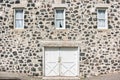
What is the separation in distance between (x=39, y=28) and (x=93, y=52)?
4244 mm

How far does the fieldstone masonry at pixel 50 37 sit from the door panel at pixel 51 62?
470 millimetres

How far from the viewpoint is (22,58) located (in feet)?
86.5

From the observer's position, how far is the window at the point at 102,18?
26.8 m

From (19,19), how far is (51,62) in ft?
12.7

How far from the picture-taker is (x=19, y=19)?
2672 centimetres

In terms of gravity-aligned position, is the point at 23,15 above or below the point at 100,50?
above

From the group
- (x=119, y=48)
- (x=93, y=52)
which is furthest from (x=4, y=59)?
(x=119, y=48)

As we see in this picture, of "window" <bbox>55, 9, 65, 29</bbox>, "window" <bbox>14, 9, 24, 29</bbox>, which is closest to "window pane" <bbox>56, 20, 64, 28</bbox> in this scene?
"window" <bbox>55, 9, 65, 29</bbox>

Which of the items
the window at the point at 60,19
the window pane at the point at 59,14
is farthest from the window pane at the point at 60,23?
the window pane at the point at 59,14

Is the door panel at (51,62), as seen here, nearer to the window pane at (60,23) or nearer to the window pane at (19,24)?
the window pane at (60,23)

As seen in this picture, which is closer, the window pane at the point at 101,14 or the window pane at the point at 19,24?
the window pane at the point at 19,24

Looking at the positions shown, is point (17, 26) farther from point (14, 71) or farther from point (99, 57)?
point (99, 57)

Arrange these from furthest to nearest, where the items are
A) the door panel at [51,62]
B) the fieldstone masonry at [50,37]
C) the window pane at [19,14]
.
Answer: the window pane at [19,14], the door panel at [51,62], the fieldstone masonry at [50,37]

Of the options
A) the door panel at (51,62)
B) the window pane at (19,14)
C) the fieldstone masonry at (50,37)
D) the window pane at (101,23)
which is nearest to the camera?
the fieldstone masonry at (50,37)
